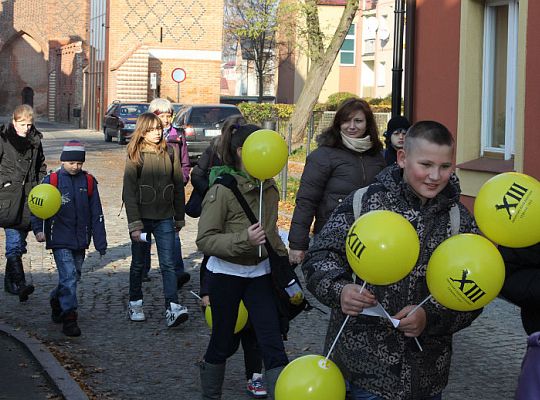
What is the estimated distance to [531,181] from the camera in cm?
394

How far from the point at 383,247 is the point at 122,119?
129 feet

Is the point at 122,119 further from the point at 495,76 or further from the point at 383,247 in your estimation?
the point at 383,247

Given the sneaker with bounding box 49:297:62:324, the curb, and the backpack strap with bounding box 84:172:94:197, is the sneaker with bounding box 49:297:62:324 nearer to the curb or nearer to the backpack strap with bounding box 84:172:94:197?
the curb

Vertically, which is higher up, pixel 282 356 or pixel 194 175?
pixel 194 175

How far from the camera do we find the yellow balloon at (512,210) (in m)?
3.85

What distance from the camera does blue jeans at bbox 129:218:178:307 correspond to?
29.1 ft

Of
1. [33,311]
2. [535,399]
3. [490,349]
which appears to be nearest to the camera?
[535,399]

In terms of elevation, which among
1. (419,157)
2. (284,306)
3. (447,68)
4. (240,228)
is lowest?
(284,306)

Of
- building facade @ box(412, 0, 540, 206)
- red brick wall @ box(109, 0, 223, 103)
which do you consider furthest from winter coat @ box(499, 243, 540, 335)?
red brick wall @ box(109, 0, 223, 103)

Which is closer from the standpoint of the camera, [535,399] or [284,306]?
[535,399]

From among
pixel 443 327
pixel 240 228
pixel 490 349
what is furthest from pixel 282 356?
pixel 490 349

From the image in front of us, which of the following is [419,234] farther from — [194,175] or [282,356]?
[194,175]

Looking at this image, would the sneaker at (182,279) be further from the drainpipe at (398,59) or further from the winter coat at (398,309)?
the winter coat at (398,309)

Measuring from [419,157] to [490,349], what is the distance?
15.9ft
